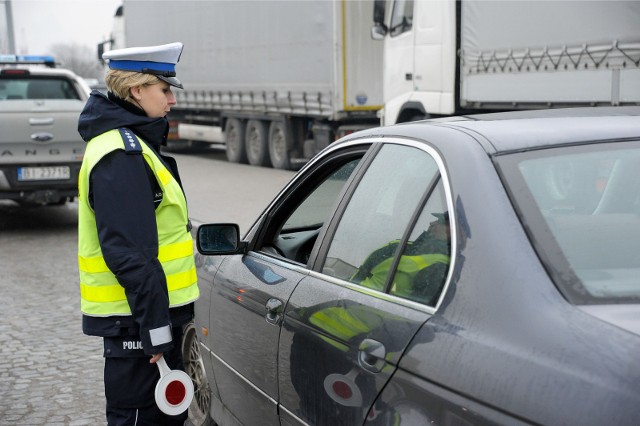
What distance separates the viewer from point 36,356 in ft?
21.5

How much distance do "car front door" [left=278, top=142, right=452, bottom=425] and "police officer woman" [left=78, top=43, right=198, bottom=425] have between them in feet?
1.36

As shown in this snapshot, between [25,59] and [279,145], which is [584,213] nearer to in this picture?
[25,59]

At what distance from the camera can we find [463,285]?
8.25ft

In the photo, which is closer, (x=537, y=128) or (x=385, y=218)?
(x=537, y=128)

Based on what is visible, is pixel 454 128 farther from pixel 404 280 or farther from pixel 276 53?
pixel 276 53

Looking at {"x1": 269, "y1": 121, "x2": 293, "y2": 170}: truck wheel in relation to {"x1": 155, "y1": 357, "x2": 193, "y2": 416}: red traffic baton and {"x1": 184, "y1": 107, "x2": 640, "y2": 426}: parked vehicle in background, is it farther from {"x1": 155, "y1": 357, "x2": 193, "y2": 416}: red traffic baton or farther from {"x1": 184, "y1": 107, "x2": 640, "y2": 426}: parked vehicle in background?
{"x1": 155, "y1": 357, "x2": 193, "y2": 416}: red traffic baton

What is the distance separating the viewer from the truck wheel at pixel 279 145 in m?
20.2

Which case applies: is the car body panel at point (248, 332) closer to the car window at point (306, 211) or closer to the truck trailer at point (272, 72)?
the car window at point (306, 211)

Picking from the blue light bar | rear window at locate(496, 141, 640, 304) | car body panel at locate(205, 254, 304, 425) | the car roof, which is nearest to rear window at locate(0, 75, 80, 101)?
the blue light bar

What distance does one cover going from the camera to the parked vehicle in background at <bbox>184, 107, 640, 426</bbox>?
220 centimetres

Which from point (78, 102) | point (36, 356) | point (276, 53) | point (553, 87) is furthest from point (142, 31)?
point (36, 356)

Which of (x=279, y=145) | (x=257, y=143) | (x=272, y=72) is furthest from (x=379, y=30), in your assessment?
(x=257, y=143)

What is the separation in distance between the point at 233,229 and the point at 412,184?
1.20 metres

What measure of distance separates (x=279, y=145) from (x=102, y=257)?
17362mm
